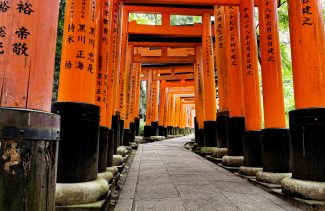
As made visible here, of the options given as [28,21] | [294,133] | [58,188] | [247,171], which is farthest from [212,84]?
[28,21]

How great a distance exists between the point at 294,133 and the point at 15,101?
146 inches

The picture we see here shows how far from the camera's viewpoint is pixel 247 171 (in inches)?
242

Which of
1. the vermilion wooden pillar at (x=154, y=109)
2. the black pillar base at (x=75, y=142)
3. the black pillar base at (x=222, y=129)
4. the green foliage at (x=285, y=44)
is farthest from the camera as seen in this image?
the vermilion wooden pillar at (x=154, y=109)

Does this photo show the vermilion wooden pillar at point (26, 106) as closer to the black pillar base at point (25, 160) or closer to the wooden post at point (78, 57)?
the black pillar base at point (25, 160)

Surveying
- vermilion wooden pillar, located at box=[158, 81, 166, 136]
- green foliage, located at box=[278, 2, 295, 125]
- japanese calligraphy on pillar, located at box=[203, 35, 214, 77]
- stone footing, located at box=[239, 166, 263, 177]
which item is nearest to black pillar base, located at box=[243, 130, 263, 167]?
stone footing, located at box=[239, 166, 263, 177]

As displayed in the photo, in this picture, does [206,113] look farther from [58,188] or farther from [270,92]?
[58,188]

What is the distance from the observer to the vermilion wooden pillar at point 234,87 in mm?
7277

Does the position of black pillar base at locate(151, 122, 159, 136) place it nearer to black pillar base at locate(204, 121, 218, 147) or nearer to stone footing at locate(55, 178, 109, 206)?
black pillar base at locate(204, 121, 218, 147)

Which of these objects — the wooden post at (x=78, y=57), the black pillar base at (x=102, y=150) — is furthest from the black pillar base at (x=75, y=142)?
the black pillar base at (x=102, y=150)

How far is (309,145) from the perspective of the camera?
4008mm

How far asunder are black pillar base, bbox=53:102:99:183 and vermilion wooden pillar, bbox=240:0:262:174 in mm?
3804

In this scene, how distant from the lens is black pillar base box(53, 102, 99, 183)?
3494 mm

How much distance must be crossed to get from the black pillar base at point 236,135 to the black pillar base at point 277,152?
1953 mm

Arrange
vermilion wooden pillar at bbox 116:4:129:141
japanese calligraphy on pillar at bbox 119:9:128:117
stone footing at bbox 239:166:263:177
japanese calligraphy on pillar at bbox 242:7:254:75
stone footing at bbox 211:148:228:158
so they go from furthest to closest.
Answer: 1. japanese calligraphy on pillar at bbox 119:9:128:117
2. vermilion wooden pillar at bbox 116:4:129:141
3. stone footing at bbox 211:148:228:158
4. japanese calligraphy on pillar at bbox 242:7:254:75
5. stone footing at bbox 239:166:263:177
